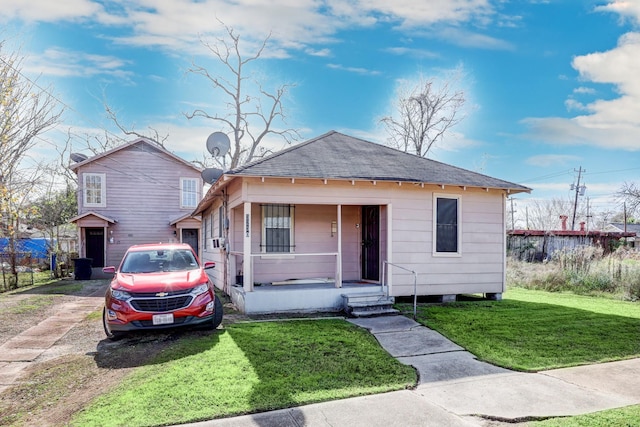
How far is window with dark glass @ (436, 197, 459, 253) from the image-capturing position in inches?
388

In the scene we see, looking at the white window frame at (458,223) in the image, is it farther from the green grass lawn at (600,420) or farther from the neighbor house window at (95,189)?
the neighbor house window at (95,189)

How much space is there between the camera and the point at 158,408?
397 cm

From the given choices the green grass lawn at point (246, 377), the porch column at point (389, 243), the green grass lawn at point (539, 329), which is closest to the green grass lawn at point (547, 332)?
the green grass lawn at point (539, 329)

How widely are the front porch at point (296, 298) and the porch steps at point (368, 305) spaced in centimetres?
16

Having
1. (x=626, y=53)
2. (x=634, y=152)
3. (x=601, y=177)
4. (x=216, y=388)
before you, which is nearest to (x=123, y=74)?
(x=216, y=388)

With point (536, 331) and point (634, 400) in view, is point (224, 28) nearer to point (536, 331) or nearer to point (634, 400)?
point (536, 331)

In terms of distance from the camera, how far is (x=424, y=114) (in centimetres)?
2731

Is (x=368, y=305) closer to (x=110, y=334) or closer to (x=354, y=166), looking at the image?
(x=354, y=166)

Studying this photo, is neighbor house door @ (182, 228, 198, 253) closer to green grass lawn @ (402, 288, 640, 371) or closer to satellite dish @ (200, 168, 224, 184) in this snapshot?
satellite dish @ (200, 168, 224, 184)

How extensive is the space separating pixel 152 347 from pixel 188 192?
50.8ft

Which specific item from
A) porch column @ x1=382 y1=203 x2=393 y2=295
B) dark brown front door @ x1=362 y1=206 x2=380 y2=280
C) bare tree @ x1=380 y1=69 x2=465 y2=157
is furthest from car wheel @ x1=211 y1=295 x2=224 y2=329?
bare tree @ x1=380 y1=69 x2=465 y2=157

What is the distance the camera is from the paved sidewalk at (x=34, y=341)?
221 inches

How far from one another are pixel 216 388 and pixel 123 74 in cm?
1535

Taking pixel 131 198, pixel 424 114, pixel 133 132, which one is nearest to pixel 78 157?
pixel 131 198
